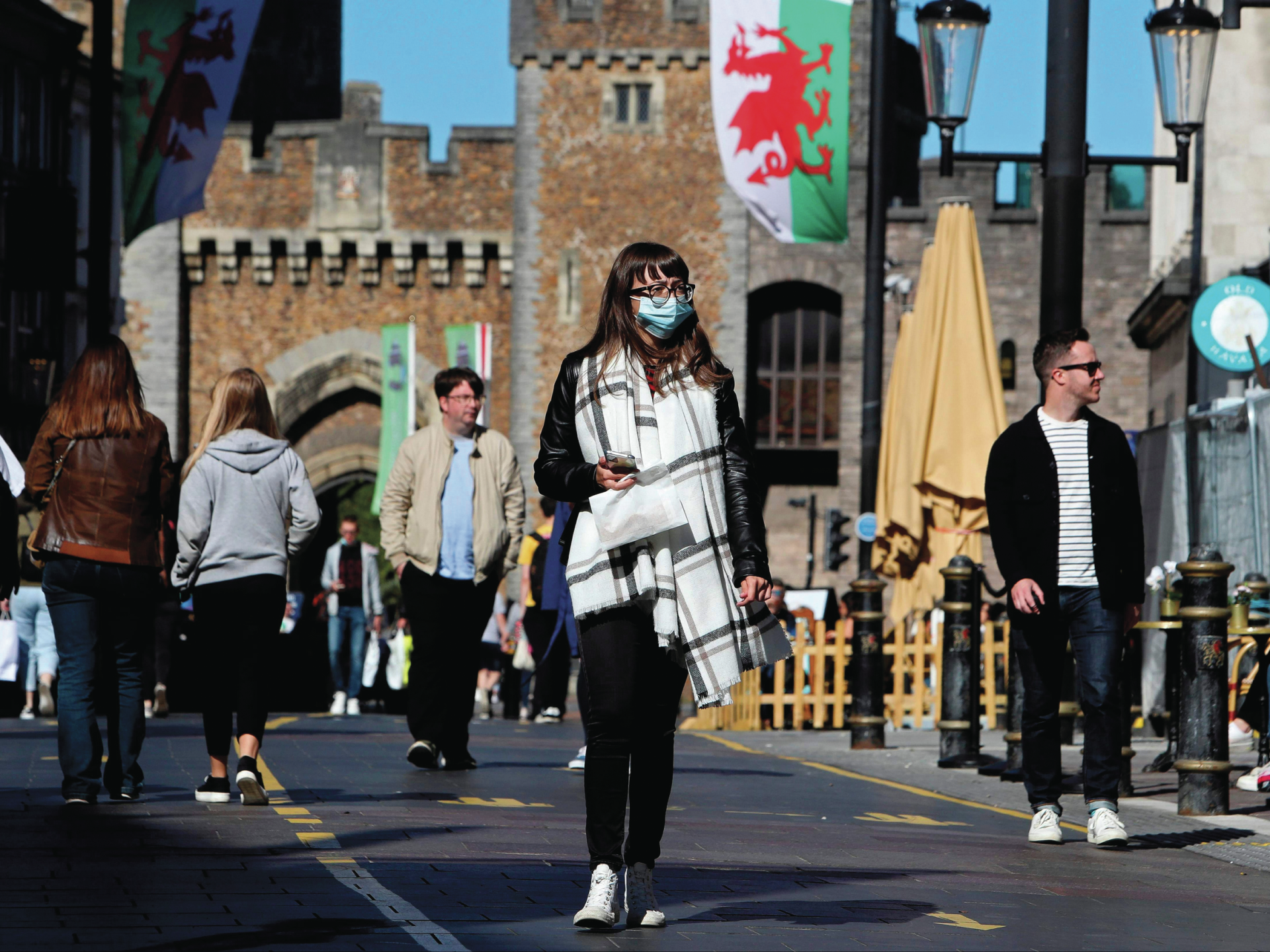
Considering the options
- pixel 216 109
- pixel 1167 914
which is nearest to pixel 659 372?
pixel 1167 914

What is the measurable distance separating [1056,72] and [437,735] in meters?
4.40

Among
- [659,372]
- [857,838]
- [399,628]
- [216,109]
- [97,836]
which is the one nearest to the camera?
[659,372]

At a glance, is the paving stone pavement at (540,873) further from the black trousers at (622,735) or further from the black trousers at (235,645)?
the black trousers at (235,645)

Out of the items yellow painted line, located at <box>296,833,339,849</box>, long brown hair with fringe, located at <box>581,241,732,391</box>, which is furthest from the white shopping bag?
long brown hair with fringe, located at <box>581,241,732,391</box>

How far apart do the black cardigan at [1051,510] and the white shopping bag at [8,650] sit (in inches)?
382

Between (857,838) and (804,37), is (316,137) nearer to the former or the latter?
(804,37)

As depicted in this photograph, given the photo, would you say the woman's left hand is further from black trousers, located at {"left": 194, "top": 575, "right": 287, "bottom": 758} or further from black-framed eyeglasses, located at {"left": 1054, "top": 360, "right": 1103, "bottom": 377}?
black trousers, located at {"left": 194, "top": 575, "right": 287, "bottom": 758}

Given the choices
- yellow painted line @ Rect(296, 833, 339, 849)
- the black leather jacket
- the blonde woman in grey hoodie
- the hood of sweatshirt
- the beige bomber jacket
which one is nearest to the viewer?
the black leather jacket

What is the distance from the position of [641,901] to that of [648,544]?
87 centimetres

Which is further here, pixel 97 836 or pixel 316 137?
pixel 316 137

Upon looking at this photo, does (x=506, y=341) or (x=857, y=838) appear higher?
(x=506, y=341)

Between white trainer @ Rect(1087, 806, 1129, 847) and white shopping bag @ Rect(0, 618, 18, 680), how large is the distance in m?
10.1

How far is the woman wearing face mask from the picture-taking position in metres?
4.84

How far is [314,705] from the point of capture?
28375 mm
